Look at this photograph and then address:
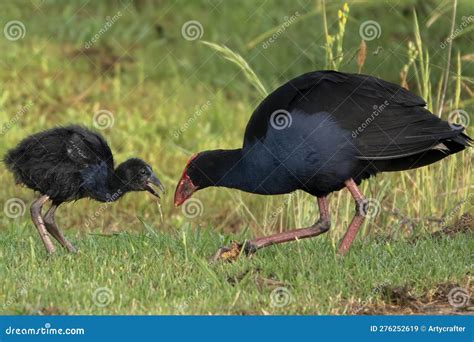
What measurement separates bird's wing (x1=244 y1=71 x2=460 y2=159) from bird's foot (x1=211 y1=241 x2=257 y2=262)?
2.29 ft

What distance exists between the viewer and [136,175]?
7.43m

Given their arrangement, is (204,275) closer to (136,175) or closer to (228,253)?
(228,253)

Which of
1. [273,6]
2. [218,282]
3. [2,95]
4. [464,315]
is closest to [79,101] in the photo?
[2,95]

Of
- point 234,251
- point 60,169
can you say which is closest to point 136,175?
point 60,169

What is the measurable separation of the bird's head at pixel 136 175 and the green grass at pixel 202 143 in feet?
1.00

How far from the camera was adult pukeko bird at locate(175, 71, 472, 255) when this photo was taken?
659 centimetres

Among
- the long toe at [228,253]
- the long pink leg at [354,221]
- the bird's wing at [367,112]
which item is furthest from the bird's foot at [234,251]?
the bird's wing at [367,112]

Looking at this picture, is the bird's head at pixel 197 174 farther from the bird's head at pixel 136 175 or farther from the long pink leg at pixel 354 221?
the long pink leg at pixel 354 221

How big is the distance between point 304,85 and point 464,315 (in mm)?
1892

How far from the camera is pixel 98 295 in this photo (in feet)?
19.0

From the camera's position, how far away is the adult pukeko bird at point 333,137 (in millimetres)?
6590

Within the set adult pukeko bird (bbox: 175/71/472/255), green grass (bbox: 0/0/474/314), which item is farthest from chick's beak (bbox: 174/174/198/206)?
adult pukeko bird (bbox: 175/71/472/255)

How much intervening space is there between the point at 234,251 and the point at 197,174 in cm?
82

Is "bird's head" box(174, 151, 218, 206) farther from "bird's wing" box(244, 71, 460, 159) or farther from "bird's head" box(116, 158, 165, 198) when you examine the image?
"bird's wing" box(244, 71, 460, 159)
